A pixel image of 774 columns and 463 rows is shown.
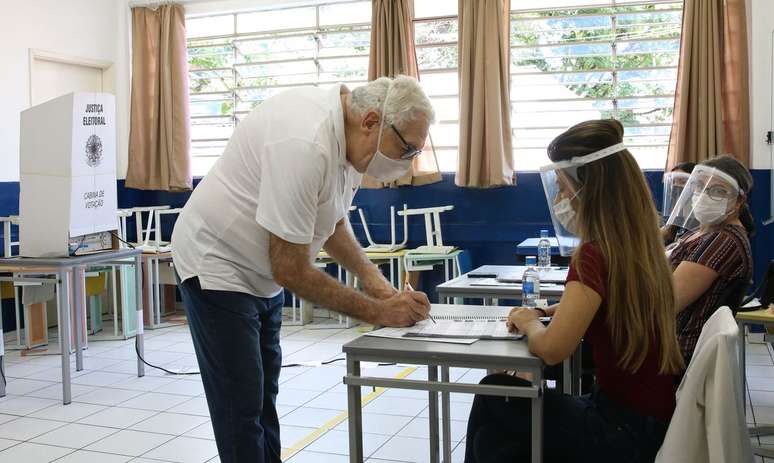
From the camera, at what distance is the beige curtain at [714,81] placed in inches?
213

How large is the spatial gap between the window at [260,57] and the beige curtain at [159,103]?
0.26 metres

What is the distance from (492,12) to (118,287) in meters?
3.96

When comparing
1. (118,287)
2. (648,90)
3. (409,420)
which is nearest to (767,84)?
(648,90)

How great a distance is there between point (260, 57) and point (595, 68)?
3.08m

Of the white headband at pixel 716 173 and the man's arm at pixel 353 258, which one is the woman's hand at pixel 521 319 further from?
the white headband at pixel 716 173

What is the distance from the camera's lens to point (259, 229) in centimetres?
193

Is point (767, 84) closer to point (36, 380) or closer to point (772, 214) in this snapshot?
point (772, 214)

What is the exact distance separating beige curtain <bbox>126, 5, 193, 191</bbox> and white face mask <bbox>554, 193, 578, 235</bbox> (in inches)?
215

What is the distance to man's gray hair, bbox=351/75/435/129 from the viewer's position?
190cm

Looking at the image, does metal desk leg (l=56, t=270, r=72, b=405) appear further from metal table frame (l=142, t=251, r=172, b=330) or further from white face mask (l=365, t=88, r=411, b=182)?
white face mask (l=365, t=88, r=411, b=182)

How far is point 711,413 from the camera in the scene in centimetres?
157

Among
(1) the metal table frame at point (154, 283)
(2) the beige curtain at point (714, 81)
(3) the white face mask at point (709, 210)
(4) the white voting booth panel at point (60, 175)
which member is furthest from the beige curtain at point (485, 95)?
(3) the white face mask at point (709, 210)

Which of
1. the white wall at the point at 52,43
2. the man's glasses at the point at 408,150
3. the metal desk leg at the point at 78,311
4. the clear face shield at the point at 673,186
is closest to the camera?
the man's glasses at the point at 408,150

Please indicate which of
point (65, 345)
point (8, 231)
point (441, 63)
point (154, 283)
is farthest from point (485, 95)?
point (8, 231)
